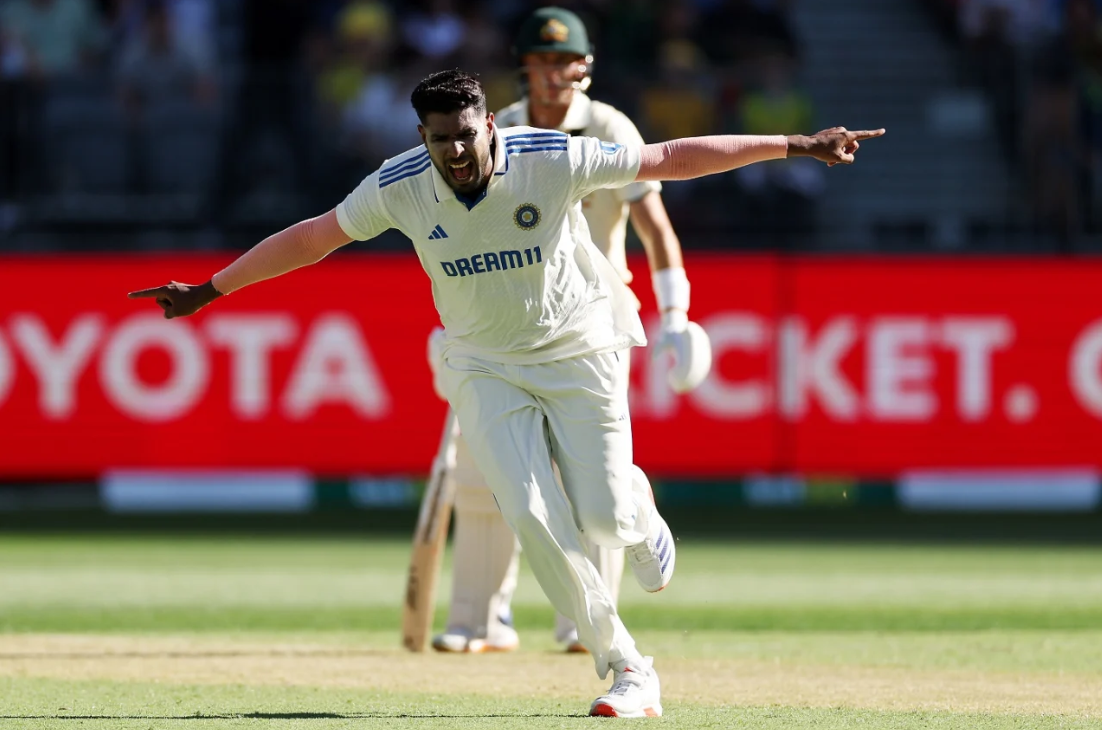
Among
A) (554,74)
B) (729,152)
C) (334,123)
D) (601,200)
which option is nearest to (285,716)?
(729,152)

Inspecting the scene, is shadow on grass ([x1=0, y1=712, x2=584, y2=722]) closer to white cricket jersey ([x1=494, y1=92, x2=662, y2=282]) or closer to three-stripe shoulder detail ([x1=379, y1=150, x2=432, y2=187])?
three-stripe shoulder detail ([x1=379, y1=150, x2=432, y2=187])

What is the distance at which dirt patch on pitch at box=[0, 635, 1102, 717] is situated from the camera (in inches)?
229

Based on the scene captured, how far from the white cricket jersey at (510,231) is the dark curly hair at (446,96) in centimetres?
20

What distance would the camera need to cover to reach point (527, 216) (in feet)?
17.4

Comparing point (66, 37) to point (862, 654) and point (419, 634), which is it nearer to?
point (419, 634)

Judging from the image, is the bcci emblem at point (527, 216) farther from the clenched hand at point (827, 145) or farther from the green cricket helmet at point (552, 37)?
Result: the green cricket helmet at point (552, 37)

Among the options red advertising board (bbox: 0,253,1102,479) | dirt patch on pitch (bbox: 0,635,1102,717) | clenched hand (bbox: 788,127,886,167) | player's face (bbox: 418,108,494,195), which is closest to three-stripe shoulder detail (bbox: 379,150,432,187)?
player's face (bbox: 418,108,494,195)

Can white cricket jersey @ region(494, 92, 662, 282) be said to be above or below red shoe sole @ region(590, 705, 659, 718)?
above

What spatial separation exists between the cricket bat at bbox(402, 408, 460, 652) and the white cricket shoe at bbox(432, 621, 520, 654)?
8 centimetres

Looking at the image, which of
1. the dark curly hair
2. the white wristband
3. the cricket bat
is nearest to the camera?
the dark curly hair

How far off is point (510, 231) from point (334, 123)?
30.5ft

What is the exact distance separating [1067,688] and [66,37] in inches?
451

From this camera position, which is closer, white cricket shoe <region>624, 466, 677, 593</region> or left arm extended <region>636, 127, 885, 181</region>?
left arm extended <region>636, 127, 885, 181</region>

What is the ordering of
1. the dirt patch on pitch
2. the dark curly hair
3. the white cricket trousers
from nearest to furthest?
1. the dark curly hair
2. the white cricket trousers
3. the dirt patch on pitch
